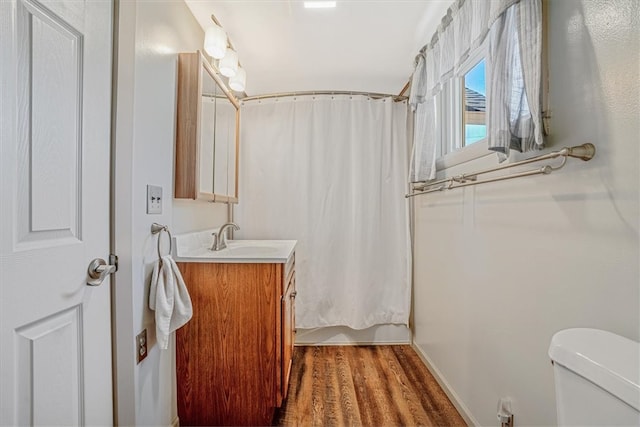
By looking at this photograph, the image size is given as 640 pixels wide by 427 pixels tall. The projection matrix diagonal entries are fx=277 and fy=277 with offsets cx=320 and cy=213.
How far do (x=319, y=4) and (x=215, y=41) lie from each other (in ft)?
1.95

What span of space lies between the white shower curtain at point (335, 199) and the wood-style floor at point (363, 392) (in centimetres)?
28

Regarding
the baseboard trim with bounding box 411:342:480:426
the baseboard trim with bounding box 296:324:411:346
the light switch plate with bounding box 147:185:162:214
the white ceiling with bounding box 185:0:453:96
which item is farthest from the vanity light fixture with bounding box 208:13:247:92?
the baseboard trim with bounding box 411:342:480:426

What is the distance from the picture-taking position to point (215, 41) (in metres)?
1.51

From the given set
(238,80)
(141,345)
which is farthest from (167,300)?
(238,80)

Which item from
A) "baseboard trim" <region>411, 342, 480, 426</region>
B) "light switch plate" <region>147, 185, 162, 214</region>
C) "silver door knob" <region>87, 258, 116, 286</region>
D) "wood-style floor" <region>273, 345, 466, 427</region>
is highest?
"light switch plate" <region>147, 185, 162, 214</region>

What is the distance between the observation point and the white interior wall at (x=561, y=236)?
72 cm

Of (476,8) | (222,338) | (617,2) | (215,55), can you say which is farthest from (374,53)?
(222,338)

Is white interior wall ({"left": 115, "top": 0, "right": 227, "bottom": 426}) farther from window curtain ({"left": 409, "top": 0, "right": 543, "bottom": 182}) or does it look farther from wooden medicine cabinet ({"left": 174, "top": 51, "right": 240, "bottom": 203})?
window curtain ({"left": 409, "top": 0, "right": 543, "bottom": 182})

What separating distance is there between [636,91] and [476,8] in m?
0.80

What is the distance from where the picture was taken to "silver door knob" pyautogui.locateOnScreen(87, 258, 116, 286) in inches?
35.6

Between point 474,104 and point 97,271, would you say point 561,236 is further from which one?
point 97,271

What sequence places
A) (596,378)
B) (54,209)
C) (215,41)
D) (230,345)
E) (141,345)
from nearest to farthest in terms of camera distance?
(596,378) < (54,209) < (141,345) < (230,345) < (215,41)

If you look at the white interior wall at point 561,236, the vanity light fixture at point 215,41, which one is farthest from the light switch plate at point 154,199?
the white interior wall at point 561,236

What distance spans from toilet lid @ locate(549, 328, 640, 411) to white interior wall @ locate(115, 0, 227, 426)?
1.35 m
